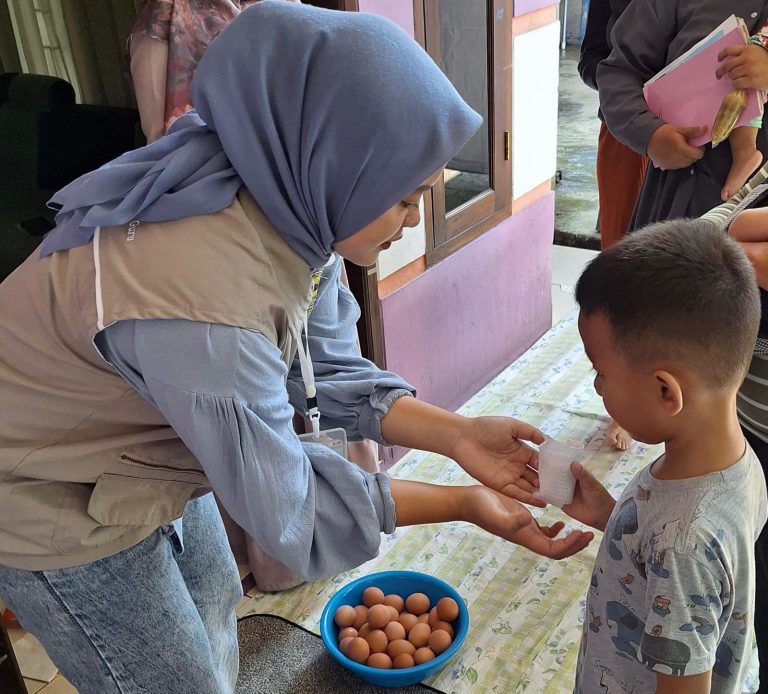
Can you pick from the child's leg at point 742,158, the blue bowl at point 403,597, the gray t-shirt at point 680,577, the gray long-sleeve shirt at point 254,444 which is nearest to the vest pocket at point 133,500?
the gray long-sleeve shirt at point 254,444

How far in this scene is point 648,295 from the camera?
899mm

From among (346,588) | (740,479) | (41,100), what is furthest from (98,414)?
(346,588)

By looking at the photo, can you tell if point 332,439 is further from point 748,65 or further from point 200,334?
point 748,65

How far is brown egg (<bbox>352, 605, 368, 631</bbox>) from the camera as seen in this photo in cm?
179

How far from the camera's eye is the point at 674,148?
1.74m

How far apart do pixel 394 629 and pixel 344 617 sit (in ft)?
0.40

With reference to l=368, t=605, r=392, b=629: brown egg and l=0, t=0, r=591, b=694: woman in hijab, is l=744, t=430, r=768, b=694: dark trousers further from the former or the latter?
l=368, t=605, r=392, b=629: brown egg

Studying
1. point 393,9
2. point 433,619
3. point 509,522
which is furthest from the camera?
point 393,9

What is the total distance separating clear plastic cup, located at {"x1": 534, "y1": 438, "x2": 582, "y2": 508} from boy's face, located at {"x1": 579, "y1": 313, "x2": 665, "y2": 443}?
0.17 m

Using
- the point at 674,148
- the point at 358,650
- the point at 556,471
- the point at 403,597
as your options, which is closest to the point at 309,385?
the point at 556,471

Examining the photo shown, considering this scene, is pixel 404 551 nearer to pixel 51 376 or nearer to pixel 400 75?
pixel 51 376

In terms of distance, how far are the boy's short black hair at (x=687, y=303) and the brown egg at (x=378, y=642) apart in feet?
3.50

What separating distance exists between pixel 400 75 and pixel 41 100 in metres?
1.00

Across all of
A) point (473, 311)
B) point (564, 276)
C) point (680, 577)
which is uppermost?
point (680, 577)
